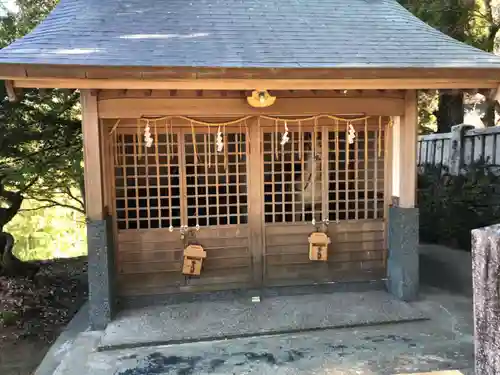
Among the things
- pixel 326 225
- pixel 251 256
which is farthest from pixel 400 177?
pixel 251 256

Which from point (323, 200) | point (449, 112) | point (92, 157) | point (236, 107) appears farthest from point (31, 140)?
point (449, 112)

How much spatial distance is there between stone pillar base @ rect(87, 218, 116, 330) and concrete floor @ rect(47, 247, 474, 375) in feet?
0.65

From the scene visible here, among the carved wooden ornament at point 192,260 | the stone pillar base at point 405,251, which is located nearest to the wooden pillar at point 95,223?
the carved wooden ornament at point 192,260

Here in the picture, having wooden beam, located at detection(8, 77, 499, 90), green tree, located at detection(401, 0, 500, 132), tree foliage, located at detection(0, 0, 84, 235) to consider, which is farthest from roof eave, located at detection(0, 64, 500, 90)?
green tree, located at detection(401, 0, 500, 132)

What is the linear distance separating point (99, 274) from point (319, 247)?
279 centimetres

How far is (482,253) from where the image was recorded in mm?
2025

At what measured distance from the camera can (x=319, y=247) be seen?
594 cm

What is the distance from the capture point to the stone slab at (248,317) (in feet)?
15.9

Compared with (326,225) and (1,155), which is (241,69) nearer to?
(326,225)

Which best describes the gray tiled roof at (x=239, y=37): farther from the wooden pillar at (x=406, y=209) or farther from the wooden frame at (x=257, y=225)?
the wooden pillar at (x=406, y=209)

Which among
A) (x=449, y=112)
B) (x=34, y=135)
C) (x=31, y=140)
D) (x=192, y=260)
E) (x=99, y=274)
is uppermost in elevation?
(x=34, y=135)

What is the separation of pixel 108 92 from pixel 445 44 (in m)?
4.05

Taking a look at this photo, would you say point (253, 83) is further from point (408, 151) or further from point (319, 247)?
point (319, 247)

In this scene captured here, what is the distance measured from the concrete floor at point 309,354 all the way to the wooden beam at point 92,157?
57.7 inches
